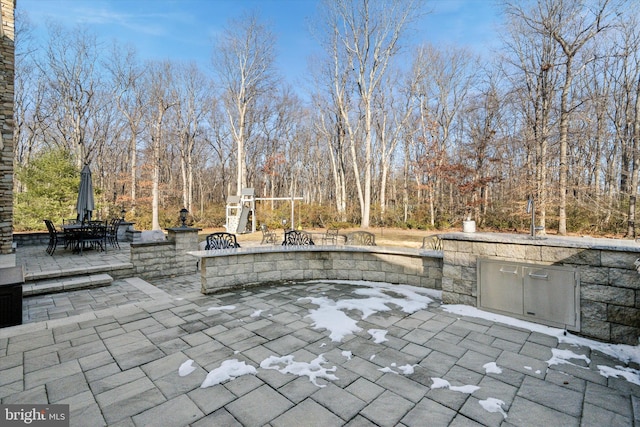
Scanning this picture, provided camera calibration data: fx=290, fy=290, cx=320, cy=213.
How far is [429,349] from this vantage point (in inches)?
99.7

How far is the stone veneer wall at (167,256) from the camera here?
6039 millimetres

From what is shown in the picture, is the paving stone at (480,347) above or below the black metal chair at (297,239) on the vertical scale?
below

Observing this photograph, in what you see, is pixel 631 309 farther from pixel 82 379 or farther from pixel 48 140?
pixel 48 140

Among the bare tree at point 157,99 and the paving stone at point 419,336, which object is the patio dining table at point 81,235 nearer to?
the paving stone at point 419,336

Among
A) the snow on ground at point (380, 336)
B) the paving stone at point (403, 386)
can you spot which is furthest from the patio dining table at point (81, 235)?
the paving stone at point (403, 386)

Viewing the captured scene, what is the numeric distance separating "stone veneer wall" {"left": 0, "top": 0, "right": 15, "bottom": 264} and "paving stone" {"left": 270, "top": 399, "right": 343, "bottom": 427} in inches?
333

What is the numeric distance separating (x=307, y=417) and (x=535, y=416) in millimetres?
1338

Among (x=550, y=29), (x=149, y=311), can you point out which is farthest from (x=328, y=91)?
(x=149, y=311)

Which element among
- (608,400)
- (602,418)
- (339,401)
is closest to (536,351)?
(608,400)

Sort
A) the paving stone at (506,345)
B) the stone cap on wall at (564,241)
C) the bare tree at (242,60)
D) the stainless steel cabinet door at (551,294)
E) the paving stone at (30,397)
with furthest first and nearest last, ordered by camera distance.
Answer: the bare tree at (242,60), the stainless steel cabinet door at (551,294), the stone cap on wall at (564,241), the paving stone at (506,345), the paving stone at (30,397)

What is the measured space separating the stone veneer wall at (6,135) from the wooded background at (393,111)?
393cm

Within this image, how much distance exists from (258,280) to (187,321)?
5.03ft

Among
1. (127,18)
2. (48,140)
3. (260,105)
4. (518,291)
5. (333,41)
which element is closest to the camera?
(518,291)

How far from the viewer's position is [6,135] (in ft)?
21.9
